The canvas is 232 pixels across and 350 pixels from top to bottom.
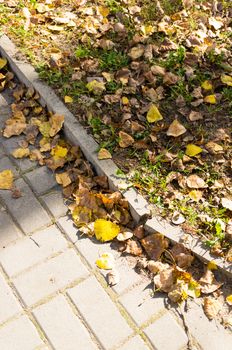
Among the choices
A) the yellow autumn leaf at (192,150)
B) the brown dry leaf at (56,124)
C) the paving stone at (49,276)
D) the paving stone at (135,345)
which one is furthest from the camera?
the brown dry leaf at (56,124)

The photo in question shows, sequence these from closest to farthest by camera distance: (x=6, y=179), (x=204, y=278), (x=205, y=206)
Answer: (x=204, y=278) → (x=205, y=206) → (x=6, y=179)

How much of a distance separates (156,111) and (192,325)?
154cm

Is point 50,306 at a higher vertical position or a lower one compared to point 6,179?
lower

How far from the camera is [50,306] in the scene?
2721 millimetres

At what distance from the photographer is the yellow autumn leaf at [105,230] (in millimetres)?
2994

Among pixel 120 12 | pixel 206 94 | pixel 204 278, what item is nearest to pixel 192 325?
pixel 204 278

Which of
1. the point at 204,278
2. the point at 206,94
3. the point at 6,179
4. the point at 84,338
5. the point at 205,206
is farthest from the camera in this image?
the point at 206,94

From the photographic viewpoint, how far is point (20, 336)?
103 inches

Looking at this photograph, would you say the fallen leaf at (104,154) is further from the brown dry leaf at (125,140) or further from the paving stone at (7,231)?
the paving stone at (7,231)

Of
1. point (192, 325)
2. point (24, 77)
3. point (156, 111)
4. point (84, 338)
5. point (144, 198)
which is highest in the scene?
point (24, 77)

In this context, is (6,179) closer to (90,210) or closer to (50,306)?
(90,210)

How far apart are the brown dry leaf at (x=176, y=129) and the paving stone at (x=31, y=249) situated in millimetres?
1050

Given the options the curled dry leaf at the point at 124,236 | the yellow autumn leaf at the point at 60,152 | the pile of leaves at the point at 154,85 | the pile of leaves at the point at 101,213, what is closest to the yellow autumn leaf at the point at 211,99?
the pile of leaves at the point at 154,85

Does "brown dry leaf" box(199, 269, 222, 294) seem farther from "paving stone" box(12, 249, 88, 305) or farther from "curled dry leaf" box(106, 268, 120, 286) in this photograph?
"paving stone" box(12, 249, 88, 305)
